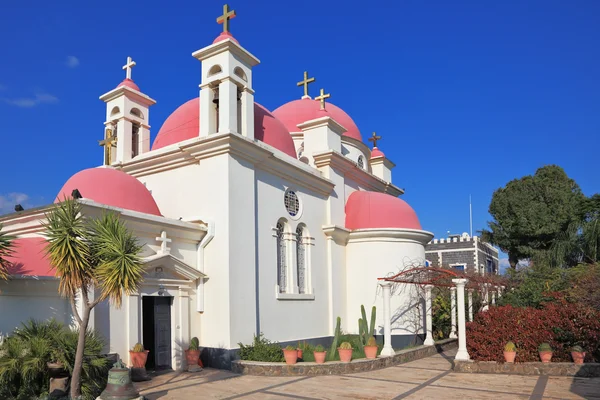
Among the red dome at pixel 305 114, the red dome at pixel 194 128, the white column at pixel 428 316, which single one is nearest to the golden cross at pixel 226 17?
the red dome at pixel 194 128

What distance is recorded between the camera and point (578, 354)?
490 inches

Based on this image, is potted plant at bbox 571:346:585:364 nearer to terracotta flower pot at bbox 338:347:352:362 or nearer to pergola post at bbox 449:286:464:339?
terracotta flower pot at bbox 338:347:352:362

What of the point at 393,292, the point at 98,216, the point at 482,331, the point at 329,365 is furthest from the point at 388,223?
the point at 98,216

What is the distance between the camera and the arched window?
1603 centimetres

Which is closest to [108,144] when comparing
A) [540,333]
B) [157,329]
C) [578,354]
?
[157,329]

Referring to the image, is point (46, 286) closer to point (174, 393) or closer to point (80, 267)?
point (80, 267)

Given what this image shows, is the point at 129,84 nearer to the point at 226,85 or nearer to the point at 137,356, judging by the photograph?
the point at 226,85

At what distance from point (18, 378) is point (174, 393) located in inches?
111

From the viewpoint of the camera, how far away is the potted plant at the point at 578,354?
40.8ft

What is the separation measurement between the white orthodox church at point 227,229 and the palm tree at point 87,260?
1280 mm

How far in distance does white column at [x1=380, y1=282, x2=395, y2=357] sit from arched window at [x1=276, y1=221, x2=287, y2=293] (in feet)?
9.80

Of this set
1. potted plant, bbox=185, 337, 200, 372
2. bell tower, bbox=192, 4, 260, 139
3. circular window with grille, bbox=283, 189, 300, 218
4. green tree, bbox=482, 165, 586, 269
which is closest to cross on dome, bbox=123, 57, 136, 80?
bell tower, bbox=192, 4, 260, 139

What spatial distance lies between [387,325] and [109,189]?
8551 mm

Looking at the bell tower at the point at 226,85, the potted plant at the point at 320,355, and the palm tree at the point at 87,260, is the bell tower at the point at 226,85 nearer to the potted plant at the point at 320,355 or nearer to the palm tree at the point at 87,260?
the palm tree at the point at 87,260
